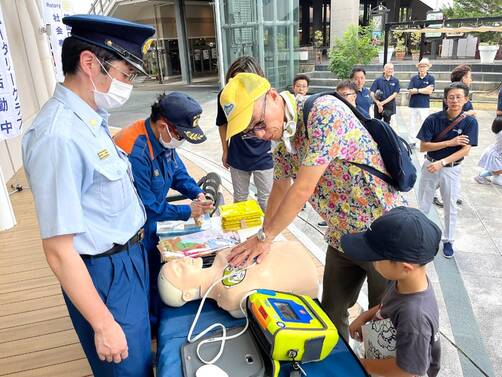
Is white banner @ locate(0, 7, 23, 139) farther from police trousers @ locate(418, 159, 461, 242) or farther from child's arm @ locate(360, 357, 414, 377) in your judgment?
police trousers @ locate(418, 159, 461, 242)

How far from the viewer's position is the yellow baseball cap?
4.47 ft

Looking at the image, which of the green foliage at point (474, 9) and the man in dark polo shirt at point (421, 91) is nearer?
the man in dark polo shirt at point (421, 91)

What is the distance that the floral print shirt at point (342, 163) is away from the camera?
142 centimetres

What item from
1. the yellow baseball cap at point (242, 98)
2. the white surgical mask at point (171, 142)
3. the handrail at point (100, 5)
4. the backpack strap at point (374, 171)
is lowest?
the backpack strap at point (374, 171)

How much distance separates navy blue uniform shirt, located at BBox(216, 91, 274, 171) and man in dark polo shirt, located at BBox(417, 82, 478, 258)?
1.52 m

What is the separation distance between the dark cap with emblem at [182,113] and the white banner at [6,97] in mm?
2676

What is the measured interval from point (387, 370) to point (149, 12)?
66.9 ft

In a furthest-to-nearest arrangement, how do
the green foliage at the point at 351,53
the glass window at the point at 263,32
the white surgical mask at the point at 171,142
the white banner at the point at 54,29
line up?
the green foliage at the point at 351,53 → the glass window at the point at 263,32 → the white banner at the point at 54,29 → the white surgical mask at the point at 171,142

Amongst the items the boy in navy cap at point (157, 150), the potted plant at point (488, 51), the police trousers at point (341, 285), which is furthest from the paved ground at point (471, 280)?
the potted plant at point (488, 51)

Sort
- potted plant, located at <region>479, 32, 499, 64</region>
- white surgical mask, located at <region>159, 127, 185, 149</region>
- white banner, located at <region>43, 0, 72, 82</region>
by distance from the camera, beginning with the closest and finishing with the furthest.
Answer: white surgical mask, located at <region>159, 127, 185, 149</region> < white banner, located at <region>43, 0, 72, 82</region> < potted plant, located at <region>479, 32, 499, 64</region>

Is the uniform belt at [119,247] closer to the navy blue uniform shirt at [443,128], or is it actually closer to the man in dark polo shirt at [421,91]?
the navy blue uniform shirt at [443,128]

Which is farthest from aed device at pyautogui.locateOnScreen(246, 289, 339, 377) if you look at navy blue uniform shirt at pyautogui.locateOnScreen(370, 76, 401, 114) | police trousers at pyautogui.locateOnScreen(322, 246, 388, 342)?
navy blue uniform shirt at pyautogui.locateOnScreen(370, 76, 401, 114)

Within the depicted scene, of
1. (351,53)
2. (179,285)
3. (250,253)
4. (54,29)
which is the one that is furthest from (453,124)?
(351,53)

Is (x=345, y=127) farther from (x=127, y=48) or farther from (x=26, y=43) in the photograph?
(x=26, y=43)
